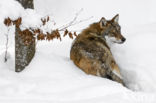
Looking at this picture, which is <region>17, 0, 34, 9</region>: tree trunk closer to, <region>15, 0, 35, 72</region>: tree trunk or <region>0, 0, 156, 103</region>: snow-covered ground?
<region>15, 0, 35, 72</region>: tree trunk

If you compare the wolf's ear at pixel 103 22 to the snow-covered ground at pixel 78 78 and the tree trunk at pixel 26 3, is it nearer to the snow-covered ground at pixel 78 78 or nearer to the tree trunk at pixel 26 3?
the snow-covered ground at pixel 78 78

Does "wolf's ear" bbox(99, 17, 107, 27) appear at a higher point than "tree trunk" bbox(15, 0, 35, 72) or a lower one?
higher

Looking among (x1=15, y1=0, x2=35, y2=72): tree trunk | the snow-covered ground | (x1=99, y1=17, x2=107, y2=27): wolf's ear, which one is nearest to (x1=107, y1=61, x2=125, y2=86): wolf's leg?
the snow-covered ground

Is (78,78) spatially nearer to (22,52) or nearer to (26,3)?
(22,52)

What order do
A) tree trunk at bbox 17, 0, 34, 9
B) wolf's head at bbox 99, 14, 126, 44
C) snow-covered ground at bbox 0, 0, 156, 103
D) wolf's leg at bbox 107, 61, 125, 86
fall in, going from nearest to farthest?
snow-covered ground at bbox 0, 0, 156, 103 → wolf's leg at bbox 107, 61, 125, 86 → tree trunk at bbox 17, 0, 34, 9 → wolf's head at bbox 99, 14, 126, 44

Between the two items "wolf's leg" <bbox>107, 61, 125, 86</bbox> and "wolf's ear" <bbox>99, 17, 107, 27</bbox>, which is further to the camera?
"wolf's ear" <bbox>99, 17, 107, 27</bbox>

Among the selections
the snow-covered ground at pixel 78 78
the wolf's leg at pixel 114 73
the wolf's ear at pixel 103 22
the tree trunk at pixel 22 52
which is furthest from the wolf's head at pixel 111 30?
the tree trunk at pixel 22 52

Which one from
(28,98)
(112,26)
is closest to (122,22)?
(112,26)

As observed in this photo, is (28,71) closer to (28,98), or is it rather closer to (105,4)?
(28,98)

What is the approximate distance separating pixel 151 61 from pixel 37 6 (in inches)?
346

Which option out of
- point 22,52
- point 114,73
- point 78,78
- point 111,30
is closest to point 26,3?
point 22,52

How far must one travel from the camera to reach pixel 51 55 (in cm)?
730

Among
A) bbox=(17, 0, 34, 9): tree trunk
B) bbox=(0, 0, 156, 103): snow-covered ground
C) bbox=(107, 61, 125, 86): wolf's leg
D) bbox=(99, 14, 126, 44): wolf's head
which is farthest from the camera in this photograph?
bbox=(99, 14, 126, 44): wolf's head

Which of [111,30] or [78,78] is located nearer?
[78,78]
